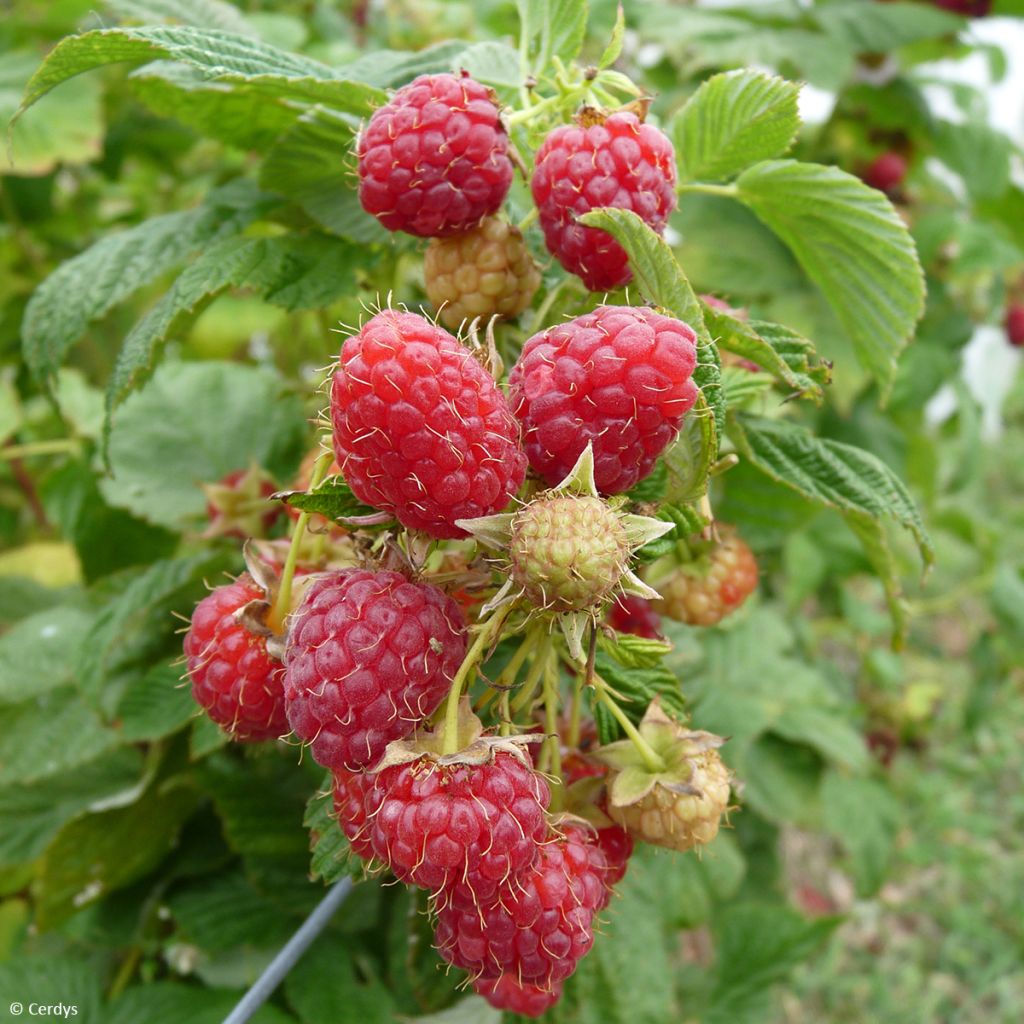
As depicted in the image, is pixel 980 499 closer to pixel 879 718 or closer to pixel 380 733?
pixel 879 718

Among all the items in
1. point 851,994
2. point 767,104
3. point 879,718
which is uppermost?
point 767,104

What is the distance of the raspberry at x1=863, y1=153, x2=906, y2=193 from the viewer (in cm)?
203

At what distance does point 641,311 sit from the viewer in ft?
2.06

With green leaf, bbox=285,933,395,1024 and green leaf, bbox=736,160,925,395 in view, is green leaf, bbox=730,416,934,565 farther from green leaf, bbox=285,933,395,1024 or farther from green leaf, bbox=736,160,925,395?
green leaf, bbox=285,933,395,1024

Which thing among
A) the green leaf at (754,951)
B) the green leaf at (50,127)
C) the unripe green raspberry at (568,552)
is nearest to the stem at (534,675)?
the unripe green raspberry at (568,552)

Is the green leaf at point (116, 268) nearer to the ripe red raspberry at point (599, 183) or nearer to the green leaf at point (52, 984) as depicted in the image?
the ripe red raspberry at point (599, 183)

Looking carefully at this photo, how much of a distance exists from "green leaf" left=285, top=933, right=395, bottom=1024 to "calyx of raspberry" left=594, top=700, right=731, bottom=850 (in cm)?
53

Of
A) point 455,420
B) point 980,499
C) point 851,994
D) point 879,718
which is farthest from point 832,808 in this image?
point 980,499

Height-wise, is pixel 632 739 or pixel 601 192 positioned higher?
pixel 601 192

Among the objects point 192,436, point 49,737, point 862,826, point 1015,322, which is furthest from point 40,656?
point 1015,322

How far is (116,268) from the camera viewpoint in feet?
3.36

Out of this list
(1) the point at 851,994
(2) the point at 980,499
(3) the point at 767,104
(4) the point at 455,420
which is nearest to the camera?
(4) the point at 455,420

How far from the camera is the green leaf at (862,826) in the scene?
2.03 meters

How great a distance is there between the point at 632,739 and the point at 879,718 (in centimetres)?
230
